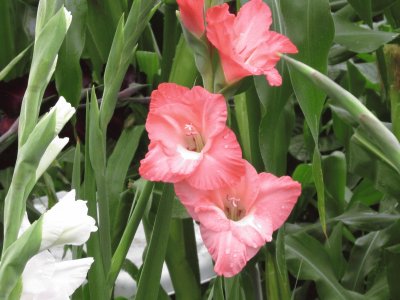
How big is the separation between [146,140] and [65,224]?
599 millimetres

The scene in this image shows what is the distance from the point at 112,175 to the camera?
0.70 metres

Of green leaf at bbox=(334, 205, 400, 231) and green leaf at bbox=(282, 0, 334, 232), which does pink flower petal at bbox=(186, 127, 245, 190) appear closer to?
green leaf at bbox=(282, 0, 334, 232)

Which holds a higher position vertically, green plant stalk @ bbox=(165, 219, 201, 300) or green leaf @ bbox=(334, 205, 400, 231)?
green plant stalk @ bbox=(165, 219, 201, 300)

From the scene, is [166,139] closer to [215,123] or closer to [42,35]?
[215,123]

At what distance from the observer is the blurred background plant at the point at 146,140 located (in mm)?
500

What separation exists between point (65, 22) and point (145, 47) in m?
0.64

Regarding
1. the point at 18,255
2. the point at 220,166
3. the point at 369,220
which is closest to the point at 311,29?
the point at 220,166

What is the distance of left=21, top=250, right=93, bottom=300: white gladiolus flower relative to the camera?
0.28m

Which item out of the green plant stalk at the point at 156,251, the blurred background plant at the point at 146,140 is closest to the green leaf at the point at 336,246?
the blurred background plant at the point at 146,140

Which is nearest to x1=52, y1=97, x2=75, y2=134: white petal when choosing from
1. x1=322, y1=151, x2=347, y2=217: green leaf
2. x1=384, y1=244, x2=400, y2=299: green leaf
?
x1=384, y1=244, x2=400, y2=299: green leaf

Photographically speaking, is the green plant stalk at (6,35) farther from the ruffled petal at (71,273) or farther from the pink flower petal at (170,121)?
the ruffled petal at (71,273)

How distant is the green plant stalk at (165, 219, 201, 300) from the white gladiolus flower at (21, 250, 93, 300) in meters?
0.43

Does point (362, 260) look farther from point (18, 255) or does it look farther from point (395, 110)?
point (18, 255)

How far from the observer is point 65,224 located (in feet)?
0.80
